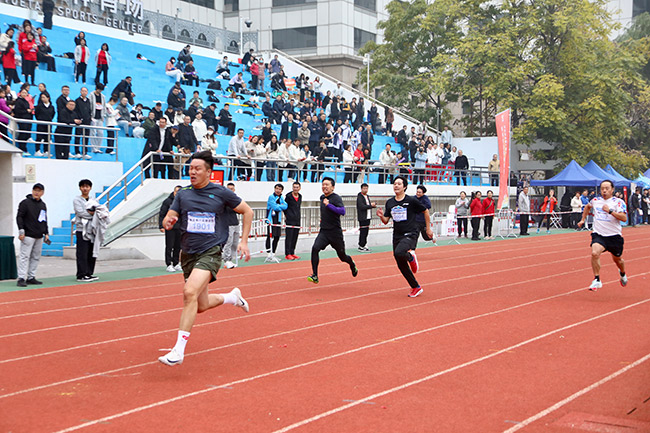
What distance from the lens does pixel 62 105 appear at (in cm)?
2077

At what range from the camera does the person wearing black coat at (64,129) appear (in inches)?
807

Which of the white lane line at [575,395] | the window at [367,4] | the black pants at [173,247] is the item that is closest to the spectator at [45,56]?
the black pants at [173,247]

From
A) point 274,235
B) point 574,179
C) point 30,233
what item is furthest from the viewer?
point 574,179

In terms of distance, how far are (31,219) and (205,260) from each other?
25.7ft

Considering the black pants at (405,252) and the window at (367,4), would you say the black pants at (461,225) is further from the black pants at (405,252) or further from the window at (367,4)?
the window at (367,4)

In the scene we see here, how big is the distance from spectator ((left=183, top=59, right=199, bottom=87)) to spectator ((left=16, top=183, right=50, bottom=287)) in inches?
748

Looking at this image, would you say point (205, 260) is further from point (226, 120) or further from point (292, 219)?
point (226, 120)

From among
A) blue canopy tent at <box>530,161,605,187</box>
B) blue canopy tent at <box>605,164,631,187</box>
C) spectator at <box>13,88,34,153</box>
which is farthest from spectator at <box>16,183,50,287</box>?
blue canopy tent at <box>605,164,631,187</box>

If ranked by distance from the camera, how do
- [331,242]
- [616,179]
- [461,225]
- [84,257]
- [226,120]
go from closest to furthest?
[331,242]
[84,257]
[226,120]
[461,225]
[616,179]

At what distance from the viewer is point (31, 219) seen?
566 inches

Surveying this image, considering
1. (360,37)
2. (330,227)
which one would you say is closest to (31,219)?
(330,227)

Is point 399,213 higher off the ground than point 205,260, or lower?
higher

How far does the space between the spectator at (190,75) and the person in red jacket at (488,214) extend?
42.5 ft

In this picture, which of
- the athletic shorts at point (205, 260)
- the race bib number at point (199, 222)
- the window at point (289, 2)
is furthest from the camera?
the window at point (289, 2)
